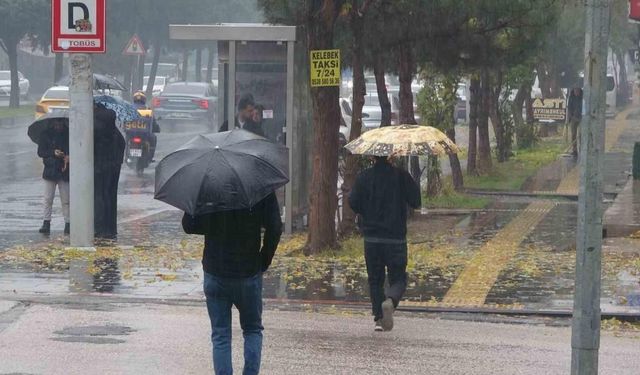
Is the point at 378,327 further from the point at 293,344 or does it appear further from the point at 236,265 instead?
the point at 236,265

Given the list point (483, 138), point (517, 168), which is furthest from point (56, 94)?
point (483, 138)

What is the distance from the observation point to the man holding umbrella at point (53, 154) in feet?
53.2

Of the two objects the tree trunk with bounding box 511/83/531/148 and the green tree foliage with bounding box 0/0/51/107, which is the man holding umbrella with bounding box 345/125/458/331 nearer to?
the tree trunk with bounding box 511/83/531/148

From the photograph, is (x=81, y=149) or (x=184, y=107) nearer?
(x=81, y=149)

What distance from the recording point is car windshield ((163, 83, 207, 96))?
4212 centimetres

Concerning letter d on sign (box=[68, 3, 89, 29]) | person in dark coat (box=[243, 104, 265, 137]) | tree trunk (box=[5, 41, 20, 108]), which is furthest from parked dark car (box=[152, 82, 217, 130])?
letter d on sign (box=[68, 3, 89, 29])

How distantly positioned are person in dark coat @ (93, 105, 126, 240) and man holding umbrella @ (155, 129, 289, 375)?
28.2ft

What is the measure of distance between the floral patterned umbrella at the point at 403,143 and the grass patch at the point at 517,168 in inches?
498

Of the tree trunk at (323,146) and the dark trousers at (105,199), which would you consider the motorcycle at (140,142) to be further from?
the tree trunk at (323,146)

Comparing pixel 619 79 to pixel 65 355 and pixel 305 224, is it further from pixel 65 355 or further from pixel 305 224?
pixel 65 355

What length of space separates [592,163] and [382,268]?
4030mm

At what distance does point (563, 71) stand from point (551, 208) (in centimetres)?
2195

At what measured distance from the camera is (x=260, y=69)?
17.2 m

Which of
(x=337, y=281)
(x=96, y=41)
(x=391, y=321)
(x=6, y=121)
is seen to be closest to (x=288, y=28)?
(x=96, y=41)
